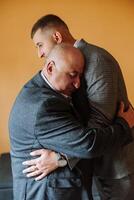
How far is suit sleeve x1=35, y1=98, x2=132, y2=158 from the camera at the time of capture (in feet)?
3.92

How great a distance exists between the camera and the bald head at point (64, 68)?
125 cm

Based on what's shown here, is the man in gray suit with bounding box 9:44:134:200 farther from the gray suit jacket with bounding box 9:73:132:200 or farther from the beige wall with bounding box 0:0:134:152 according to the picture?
the beige wall with bounding box 0:0:134:152

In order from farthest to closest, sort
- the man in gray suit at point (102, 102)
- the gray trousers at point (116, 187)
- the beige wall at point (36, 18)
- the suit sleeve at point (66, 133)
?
1. the beige wall at point (36, 18)
2. the gray trousers at point (116, 187)
3. the man in gray suit at point (102, 102)
4. the suit sleeve at point (66, 133)

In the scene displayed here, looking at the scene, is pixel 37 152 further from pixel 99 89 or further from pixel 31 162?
pixel 99 89

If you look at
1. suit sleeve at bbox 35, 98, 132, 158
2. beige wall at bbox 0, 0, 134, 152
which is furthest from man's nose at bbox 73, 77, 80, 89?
beige wall at bbox 0, 0, 134, 152

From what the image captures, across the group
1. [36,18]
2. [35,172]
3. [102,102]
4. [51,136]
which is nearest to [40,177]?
[35,172]

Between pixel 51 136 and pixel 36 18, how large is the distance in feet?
5.08

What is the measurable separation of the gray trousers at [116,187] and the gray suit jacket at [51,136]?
0.21 metres

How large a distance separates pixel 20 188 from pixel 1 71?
1386 mm

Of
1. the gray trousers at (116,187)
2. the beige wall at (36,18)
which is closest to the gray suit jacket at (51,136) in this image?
the gray trousers at (116,187)

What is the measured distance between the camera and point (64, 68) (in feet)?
4.10

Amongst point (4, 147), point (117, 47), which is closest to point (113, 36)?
point (117, 47)

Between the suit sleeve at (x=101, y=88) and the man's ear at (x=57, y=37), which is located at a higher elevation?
the man's ear at (x=57, y=37)

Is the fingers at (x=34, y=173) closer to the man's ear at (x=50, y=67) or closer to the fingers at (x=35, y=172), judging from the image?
the fingers at (x=35, y=172)
